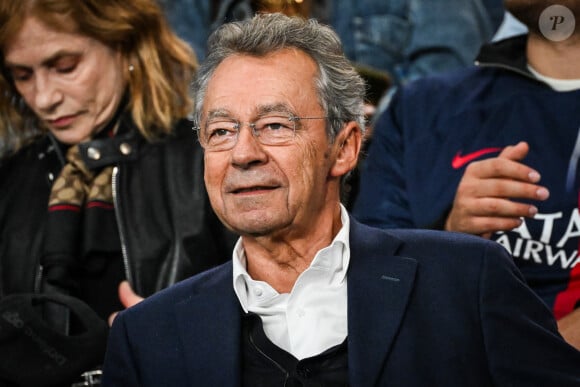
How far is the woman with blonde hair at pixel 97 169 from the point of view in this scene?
10.6ft

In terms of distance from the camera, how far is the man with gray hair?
2256 mm

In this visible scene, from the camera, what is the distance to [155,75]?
350 cm

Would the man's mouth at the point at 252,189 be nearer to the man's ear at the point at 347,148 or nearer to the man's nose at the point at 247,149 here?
the man's nose at the point at 247,149

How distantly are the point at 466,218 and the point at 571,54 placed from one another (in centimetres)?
59

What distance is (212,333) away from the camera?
2400 millimetres

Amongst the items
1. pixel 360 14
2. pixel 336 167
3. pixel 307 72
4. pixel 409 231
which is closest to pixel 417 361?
pixel 409 231

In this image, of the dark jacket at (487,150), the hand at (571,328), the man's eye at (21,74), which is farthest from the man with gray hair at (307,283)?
the man's eye at (21,74)

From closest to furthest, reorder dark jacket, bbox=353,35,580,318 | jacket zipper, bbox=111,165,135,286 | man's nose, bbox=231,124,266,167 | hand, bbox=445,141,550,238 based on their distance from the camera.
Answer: man's nose, bbox=231,124,266,167 < hand, bbox=445,141,550,238 < dark jacket, bbox=353,35,580,318 < jacket zipper, bbox=111,165,135,286

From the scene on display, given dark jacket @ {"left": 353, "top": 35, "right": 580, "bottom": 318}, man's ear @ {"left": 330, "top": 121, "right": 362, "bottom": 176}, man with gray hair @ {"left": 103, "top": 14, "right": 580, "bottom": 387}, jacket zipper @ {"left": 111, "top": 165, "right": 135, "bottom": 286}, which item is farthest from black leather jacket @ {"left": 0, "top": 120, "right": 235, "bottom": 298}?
man's ear @ {"left": 330, "top": 121, "right": 362, "bottom": 176}

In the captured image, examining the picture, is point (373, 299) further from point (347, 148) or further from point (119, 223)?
point (119, 223)

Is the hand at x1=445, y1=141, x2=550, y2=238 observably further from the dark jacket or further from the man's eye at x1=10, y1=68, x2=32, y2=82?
the man's eye at x1=10, y1=68, x2=32, y2=82

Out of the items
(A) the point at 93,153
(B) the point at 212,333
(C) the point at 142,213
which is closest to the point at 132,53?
(A) the point at 93,153

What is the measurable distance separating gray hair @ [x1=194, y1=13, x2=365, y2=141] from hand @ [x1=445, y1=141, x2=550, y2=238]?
1.31 feet

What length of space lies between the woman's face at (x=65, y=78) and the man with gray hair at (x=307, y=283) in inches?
36.9
